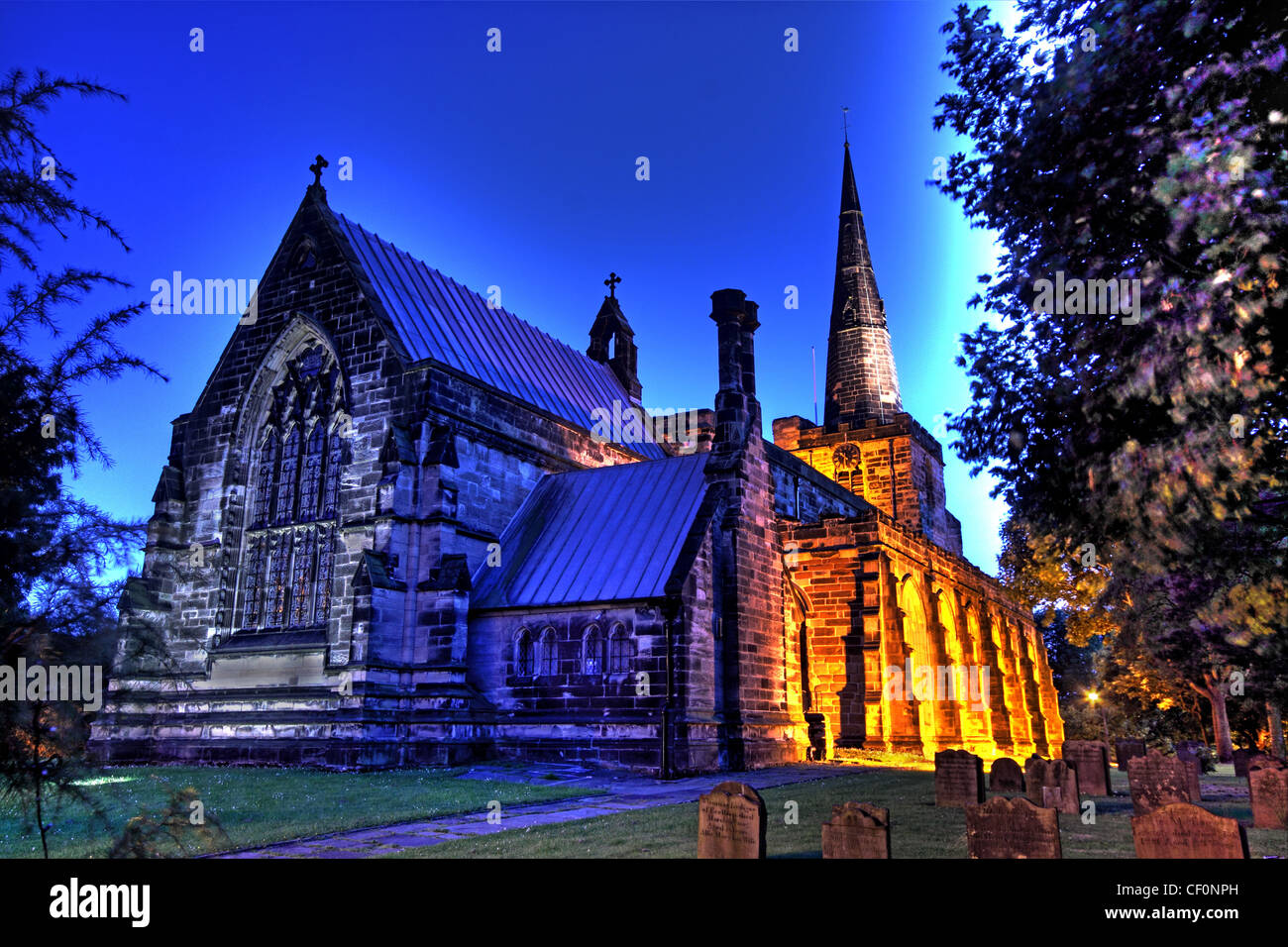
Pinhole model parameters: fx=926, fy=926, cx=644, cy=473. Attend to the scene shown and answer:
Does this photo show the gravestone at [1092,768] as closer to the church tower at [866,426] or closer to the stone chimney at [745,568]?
the stone chimney at [745,568]

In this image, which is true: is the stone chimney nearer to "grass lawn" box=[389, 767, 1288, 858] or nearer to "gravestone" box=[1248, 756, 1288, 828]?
"grass lawn" box=[389, 767, 1288, 858]

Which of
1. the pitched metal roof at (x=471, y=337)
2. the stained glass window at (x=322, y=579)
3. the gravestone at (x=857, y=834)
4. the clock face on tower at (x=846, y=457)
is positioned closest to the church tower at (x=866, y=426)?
the clock face on tower at (x=846, y=457)

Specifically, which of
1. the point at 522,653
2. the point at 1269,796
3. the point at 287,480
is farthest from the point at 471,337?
the point at 1269,796

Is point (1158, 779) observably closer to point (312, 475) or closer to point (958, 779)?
point (958, 779)

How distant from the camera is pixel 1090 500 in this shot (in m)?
10.7

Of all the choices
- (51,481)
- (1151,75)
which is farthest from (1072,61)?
(51,481)

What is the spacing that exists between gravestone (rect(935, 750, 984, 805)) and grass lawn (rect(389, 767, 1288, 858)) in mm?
393

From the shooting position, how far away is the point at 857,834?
778cm

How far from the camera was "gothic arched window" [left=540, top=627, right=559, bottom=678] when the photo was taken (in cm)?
2161

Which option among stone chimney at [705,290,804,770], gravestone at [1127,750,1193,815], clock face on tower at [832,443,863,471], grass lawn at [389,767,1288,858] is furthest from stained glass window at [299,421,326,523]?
clock face on tower at [832,443,863,471]

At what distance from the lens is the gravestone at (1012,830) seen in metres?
8.16

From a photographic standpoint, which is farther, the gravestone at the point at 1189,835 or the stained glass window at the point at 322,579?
the stained glass window at the point at 322,579

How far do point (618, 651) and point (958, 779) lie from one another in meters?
8.75

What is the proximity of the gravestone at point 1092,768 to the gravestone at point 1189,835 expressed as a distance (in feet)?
32.0
